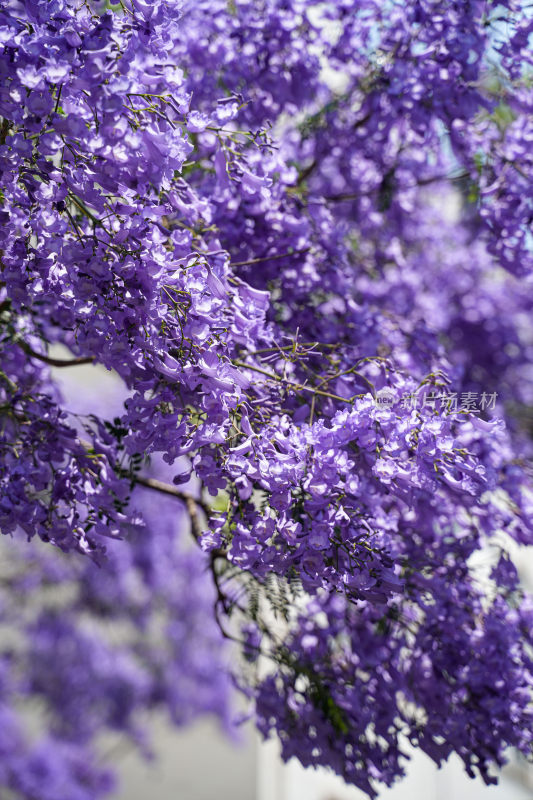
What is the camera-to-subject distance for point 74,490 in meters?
1.69

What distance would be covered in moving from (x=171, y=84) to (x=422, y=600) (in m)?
1.29

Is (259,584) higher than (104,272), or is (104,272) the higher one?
(104,272)

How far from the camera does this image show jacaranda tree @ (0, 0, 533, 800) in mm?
1382

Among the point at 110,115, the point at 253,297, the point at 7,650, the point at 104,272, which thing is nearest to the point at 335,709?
the point at 253,297

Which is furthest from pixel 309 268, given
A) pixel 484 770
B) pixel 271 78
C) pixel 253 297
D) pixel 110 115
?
pixel 484 770

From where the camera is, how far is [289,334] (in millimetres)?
2023

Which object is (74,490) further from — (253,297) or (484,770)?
(484,770)

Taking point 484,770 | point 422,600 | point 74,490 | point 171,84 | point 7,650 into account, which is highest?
point 7,650

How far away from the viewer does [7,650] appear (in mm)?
5121

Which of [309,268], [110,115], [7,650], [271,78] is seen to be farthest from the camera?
[7,650]

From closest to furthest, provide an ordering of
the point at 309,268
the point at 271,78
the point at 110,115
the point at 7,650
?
the point at 110,115 < the point at 309,268 < the point at 271,78 < the point at 7,650

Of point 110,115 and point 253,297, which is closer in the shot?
point 110,115

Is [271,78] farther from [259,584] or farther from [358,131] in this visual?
[259,584]

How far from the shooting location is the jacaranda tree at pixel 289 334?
4.53ft
